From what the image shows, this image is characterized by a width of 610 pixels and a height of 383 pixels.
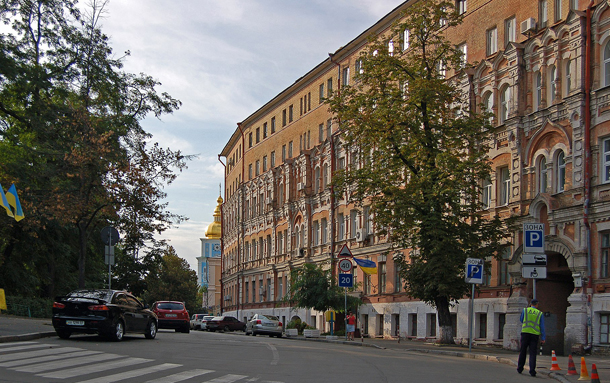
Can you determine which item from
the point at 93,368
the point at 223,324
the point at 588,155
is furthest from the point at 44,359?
the point at 223,324

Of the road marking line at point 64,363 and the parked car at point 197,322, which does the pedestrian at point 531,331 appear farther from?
the parked car at point 197,322

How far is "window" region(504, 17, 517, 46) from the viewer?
33688 mm

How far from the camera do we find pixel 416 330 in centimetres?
4047

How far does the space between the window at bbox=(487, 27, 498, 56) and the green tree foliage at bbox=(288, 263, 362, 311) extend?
15.8m

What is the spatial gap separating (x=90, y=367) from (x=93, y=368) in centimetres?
19

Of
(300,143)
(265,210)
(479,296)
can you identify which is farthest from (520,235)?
(265,210)

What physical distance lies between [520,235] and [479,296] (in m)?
4.09

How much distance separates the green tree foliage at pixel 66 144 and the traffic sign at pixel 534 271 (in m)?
14.7

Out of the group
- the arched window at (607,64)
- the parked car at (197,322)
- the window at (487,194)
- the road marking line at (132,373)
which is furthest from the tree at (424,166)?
the parked car at (197,322)

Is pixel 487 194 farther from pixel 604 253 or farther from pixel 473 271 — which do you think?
pixel 473 271

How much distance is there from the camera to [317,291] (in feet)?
140

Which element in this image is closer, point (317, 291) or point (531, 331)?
point (531, 331)

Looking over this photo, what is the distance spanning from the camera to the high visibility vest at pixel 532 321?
55.7 feet

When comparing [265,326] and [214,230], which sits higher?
[214,230]
